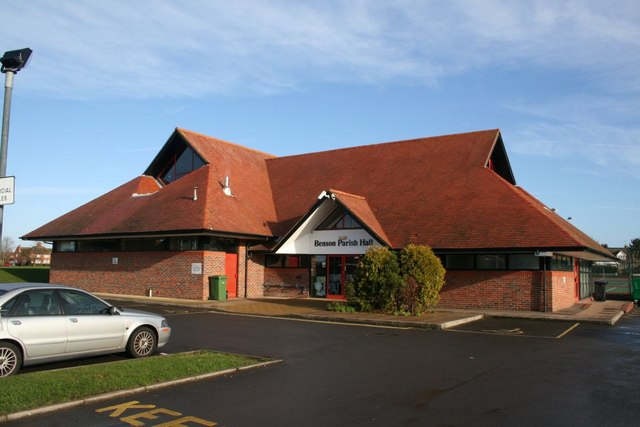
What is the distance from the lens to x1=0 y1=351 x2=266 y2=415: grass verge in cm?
714

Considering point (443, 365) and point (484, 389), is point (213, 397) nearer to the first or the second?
point (484, 389)

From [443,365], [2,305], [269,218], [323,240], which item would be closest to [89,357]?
[2,305]

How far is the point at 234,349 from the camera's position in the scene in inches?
471

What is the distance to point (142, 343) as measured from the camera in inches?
417

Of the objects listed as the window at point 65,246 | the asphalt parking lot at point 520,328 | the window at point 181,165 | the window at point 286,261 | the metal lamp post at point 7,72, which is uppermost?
the window at point 181,165

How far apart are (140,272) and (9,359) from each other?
1846 centimetres

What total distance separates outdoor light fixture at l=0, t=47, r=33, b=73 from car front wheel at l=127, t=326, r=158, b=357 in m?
5.37

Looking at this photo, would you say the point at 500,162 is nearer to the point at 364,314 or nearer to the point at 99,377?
the point at 364,314

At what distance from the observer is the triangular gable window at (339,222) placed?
83.0ft

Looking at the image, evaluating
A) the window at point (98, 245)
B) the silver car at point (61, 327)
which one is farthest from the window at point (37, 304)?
the window at point (98, 245)

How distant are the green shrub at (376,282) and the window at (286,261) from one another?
6.61 m

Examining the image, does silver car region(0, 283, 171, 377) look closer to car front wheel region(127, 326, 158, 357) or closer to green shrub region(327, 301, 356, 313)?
car front wheel region(127, 326, 158, 357)

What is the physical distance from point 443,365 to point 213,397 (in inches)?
184

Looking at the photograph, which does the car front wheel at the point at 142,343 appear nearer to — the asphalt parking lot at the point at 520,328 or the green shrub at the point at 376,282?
the asphalt parking lot at the point at 520,328
